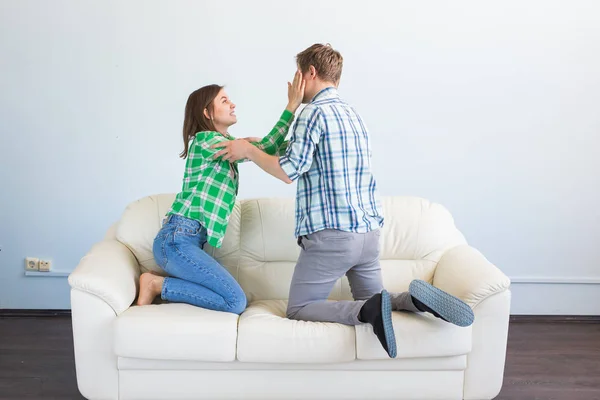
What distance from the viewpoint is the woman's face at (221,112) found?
9.61 ft

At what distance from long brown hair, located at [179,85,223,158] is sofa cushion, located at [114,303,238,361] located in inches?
29.9

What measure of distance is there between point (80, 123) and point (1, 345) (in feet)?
4.13

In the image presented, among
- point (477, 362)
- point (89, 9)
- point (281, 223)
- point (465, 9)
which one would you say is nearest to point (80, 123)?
point (89, 9)

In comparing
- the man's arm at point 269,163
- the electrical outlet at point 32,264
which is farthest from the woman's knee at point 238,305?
the electrical outlet at point 32,264

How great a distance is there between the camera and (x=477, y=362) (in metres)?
2.69

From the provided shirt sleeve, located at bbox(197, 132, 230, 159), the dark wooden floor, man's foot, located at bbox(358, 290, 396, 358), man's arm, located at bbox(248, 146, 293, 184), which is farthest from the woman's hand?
the dark wooden floor

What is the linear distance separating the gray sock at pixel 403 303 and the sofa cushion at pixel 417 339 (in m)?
0.04

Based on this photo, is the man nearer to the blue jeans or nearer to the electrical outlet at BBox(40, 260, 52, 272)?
the blue jeans

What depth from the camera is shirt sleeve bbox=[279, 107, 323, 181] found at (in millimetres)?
2469

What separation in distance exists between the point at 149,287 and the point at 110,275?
20 cm

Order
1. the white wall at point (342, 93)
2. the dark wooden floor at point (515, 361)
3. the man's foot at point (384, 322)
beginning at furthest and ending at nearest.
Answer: the white wall at point (342, 93) < the dark wooden floor at point (515, 361) < the man's foot at point (384, 322)

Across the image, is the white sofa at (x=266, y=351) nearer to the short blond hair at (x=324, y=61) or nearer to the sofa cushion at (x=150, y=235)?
the sofa cushion at (x=150, y=235)

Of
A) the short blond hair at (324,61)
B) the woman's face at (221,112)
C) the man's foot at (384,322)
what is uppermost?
the short blond hair at (324,61)

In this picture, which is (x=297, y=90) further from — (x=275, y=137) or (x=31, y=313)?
(x=31, y=313)
